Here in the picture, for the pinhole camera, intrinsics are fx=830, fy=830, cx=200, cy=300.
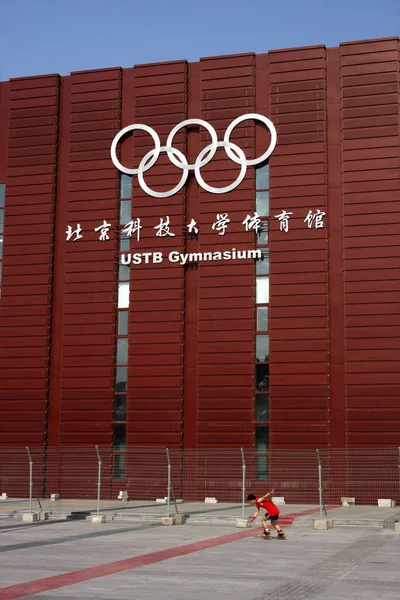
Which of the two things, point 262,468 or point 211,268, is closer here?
point 262,468

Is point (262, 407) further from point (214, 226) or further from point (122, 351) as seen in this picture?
point (214, 226)

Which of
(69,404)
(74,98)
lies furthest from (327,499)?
(74,98)

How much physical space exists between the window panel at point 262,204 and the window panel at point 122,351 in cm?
1054

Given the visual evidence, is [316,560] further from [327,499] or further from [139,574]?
[327,499]

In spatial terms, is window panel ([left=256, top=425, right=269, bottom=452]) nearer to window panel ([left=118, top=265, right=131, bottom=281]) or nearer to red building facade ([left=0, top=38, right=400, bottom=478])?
red building facade ([left=0, top=38, right=400, bottom=478])

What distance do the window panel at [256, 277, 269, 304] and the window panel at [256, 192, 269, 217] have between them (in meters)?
3.70

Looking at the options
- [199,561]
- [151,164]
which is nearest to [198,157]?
[151,164]

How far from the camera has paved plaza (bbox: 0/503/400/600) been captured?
56.9 feet

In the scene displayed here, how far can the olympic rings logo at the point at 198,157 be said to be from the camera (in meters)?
46.8

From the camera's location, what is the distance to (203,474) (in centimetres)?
4419

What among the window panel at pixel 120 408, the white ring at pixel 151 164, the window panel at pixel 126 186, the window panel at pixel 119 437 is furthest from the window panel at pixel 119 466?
the window panel at pixel 126 186

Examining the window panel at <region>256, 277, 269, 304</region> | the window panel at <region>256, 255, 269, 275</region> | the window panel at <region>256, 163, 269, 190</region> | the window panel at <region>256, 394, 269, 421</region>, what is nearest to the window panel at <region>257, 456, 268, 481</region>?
the window panel at <region>256, 394, 269, 421</region>

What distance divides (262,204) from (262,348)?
819cm

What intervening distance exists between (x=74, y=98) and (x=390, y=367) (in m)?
24.9
